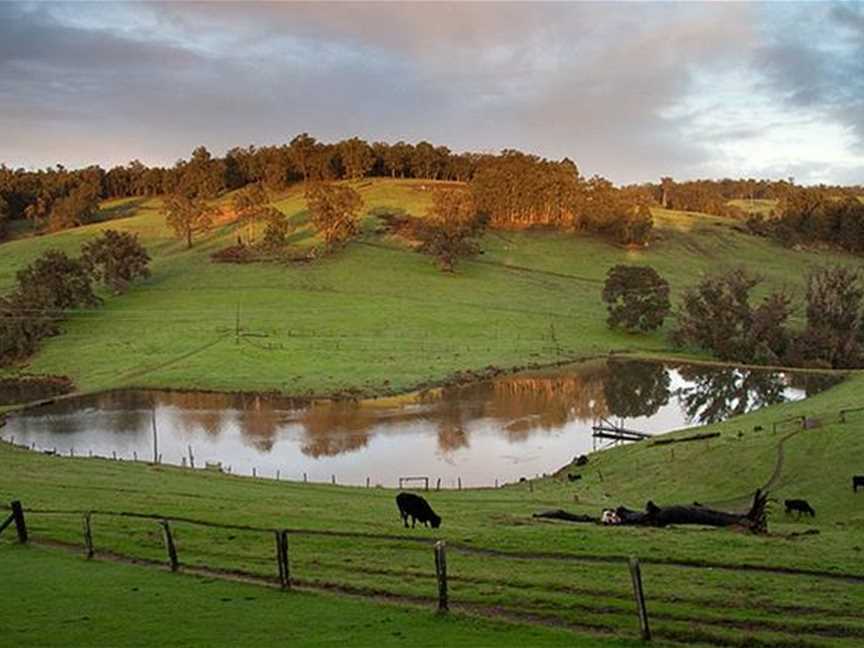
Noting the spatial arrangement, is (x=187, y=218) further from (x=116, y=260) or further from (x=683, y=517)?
(x=683, y=517)

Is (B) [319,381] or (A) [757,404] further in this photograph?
(B) [319,381]

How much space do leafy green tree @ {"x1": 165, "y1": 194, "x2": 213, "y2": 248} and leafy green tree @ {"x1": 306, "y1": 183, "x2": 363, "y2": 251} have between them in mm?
21683

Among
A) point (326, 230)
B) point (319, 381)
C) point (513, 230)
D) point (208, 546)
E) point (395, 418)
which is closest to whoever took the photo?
point (208, 546)

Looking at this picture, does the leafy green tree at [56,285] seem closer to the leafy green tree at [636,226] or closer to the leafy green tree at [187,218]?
the leafy green tree at [187,218]

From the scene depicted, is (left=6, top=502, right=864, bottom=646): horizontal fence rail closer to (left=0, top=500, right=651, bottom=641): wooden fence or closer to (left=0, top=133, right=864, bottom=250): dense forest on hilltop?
(left=0, top=500, right=651, bottom=641): wooden fence

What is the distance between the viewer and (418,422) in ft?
206

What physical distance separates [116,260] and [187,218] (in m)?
30.3

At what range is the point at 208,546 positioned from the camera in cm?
2208

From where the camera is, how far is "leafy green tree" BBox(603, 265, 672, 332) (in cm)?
9938

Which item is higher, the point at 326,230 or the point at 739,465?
the point at 326,230

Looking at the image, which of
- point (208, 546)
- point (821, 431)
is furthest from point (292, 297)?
point (208, 546)

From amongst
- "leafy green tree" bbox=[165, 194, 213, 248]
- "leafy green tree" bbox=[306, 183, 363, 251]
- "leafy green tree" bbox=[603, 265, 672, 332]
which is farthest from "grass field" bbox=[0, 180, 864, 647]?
"leafy green tree" bbox=[165, 194, 213, 248]

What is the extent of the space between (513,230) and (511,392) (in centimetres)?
8659

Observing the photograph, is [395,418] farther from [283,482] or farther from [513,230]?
[513,230]
